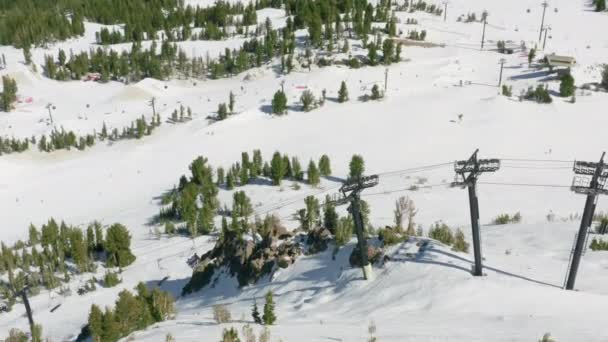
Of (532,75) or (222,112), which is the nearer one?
(222,112)

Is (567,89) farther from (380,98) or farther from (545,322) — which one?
(545,322)

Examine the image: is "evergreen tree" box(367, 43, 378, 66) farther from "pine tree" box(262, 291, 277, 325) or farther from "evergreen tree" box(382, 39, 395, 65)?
"pine tree" box(262, 291, 277, 325)

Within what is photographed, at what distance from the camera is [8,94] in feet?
212

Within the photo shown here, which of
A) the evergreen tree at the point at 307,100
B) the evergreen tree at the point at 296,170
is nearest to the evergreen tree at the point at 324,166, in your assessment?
the evergreen tree at the point at 296,170

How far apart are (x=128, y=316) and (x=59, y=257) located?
17.0 meters

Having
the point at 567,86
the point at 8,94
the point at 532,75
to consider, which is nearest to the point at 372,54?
the point at 532,75

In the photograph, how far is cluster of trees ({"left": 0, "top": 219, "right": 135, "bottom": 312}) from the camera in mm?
31734

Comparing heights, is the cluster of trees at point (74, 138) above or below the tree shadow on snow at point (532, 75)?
below

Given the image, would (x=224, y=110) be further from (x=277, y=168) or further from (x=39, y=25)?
(x=39, y=25)

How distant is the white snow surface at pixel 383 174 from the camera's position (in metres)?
17.4

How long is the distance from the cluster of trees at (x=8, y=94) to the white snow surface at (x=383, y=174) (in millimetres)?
1277

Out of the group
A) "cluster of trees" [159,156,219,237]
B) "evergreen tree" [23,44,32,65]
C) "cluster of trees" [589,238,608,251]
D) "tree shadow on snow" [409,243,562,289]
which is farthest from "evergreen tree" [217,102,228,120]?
"cluster of trees" [589,238,608,251]

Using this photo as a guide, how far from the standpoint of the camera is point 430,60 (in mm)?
70125

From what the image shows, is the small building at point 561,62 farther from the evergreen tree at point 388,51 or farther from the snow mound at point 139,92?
the snow mound at point 139,92
